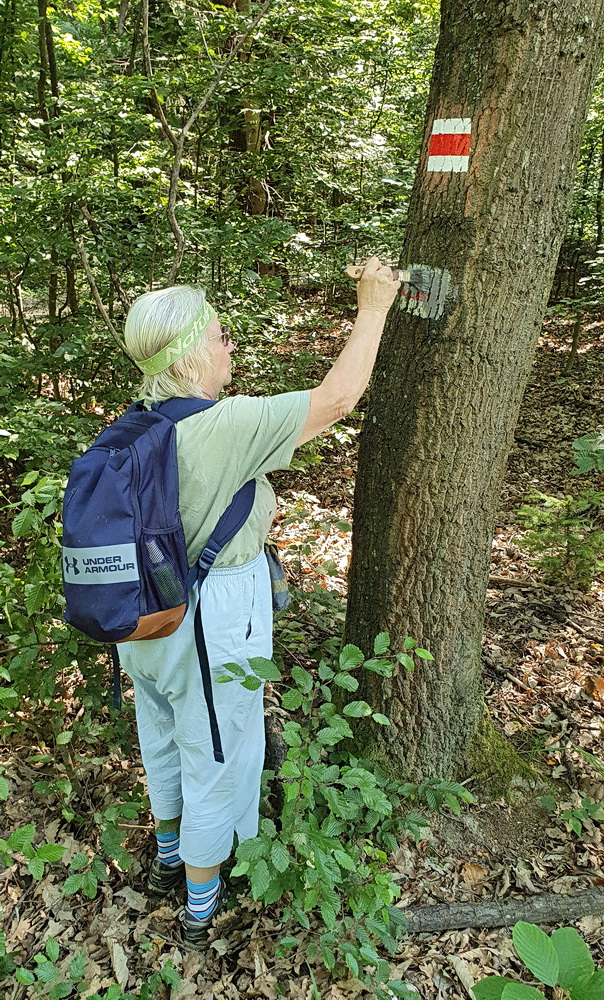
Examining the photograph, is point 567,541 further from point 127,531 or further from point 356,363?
point 127,531

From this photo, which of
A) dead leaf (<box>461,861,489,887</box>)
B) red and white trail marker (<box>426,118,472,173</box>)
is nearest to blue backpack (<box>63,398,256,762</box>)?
red and white trail marker (<box>426,118,472,173</box>)

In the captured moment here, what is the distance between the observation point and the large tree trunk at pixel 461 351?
1.78 meters

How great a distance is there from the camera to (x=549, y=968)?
932 millimetres

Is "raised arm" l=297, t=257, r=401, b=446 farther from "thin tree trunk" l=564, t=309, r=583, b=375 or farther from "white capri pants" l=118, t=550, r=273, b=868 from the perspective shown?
"thin tree trunk" l=564, t=309, r=583, b=375

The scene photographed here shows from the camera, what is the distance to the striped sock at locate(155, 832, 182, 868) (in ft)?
7.77

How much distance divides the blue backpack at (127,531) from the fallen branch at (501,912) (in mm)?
1445

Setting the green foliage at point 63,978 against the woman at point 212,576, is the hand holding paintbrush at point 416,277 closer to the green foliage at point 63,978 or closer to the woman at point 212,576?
the woman at point 212,576

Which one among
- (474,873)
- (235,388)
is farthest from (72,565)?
(235,388)

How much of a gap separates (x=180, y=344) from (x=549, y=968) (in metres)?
1.57

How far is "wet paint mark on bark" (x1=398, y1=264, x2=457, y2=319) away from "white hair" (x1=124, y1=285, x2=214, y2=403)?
0.66 meters

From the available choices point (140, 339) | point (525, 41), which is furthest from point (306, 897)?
point (525, 41)

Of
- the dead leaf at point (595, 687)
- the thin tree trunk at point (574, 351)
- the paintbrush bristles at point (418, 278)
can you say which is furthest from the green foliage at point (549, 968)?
the thin tree trunk at point (574, 351)

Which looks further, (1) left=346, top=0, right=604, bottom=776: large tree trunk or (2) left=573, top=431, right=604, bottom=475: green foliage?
(2) left=573, top=431, right=604, bottom=475: green foliage

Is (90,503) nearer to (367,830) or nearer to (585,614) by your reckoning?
(367,830)
